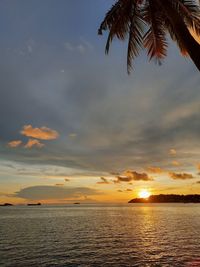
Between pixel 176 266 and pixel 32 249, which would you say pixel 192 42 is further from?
pixel 32 249

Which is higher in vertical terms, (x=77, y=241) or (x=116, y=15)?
(x=116, y=15)

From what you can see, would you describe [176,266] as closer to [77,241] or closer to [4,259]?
[4,259]

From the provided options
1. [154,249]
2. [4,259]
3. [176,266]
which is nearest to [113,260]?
[176,266]

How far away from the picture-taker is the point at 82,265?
29.3 metres

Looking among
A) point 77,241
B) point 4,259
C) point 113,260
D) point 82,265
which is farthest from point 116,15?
point 77,241

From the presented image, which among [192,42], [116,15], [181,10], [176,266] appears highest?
[116,15]

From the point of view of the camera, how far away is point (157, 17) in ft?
37.1

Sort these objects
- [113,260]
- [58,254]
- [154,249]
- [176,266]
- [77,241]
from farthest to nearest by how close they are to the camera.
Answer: [77,241], [154,249], [58,254], [113,260], [176,266]

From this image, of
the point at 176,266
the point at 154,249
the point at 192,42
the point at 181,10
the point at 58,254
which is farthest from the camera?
the point at 154,249

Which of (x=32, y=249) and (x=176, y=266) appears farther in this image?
(x=32, y=249)

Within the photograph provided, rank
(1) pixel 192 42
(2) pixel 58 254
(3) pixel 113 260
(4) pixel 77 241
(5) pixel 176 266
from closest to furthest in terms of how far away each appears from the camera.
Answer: (1) pixel 192 42, (5) pixel 176 266, (3) pixel 113 260, (2) pixel 58 254, (4) pixel 77 241

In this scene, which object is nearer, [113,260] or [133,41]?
[133,41]

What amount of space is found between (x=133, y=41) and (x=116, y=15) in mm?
1158

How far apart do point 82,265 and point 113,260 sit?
396 cm
